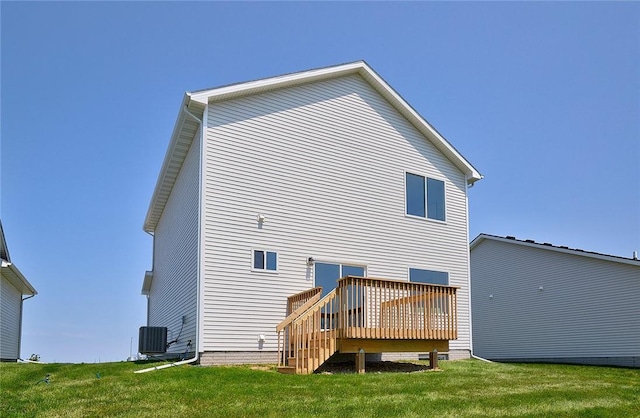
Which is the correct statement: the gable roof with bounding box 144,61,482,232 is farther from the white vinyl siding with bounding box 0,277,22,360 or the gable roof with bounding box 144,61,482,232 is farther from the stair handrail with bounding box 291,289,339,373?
the white vinyl siding with bounding box 0,277,22,360

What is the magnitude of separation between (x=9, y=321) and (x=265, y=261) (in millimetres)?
16348

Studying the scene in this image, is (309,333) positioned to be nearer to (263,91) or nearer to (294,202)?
(294,202)

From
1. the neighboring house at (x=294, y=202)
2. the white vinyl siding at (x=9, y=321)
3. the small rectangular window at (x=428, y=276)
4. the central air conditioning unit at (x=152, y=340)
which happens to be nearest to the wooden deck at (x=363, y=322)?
the neighboring house at (x=294, y=202)

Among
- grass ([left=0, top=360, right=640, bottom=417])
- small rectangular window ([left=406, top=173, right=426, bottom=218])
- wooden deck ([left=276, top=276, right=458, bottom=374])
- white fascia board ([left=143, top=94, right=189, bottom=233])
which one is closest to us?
grass ([left=0, top=360, right=640, bottom=417])

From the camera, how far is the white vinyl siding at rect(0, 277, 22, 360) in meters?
24.1

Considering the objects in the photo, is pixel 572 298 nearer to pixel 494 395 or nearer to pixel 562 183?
pixel 562 183

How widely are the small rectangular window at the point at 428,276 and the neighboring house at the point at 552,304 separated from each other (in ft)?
22.4

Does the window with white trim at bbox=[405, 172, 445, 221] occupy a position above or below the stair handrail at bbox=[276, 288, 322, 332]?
above

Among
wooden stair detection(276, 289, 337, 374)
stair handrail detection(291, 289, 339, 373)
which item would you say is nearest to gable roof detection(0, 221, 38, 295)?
wooden stair detection(276, 289, 337, 374)

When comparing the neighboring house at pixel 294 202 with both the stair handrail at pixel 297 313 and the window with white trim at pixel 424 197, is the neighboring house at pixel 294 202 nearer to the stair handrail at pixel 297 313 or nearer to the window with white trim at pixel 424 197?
the window with white trim at pixel 424 197

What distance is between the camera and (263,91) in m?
15.1

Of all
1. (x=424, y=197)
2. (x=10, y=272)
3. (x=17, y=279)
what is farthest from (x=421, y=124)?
(x=17, y=279)

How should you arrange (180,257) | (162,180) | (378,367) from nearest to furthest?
(378,367) → (180,257) → (162,180)

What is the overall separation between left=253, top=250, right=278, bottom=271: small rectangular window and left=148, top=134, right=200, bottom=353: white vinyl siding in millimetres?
1292
